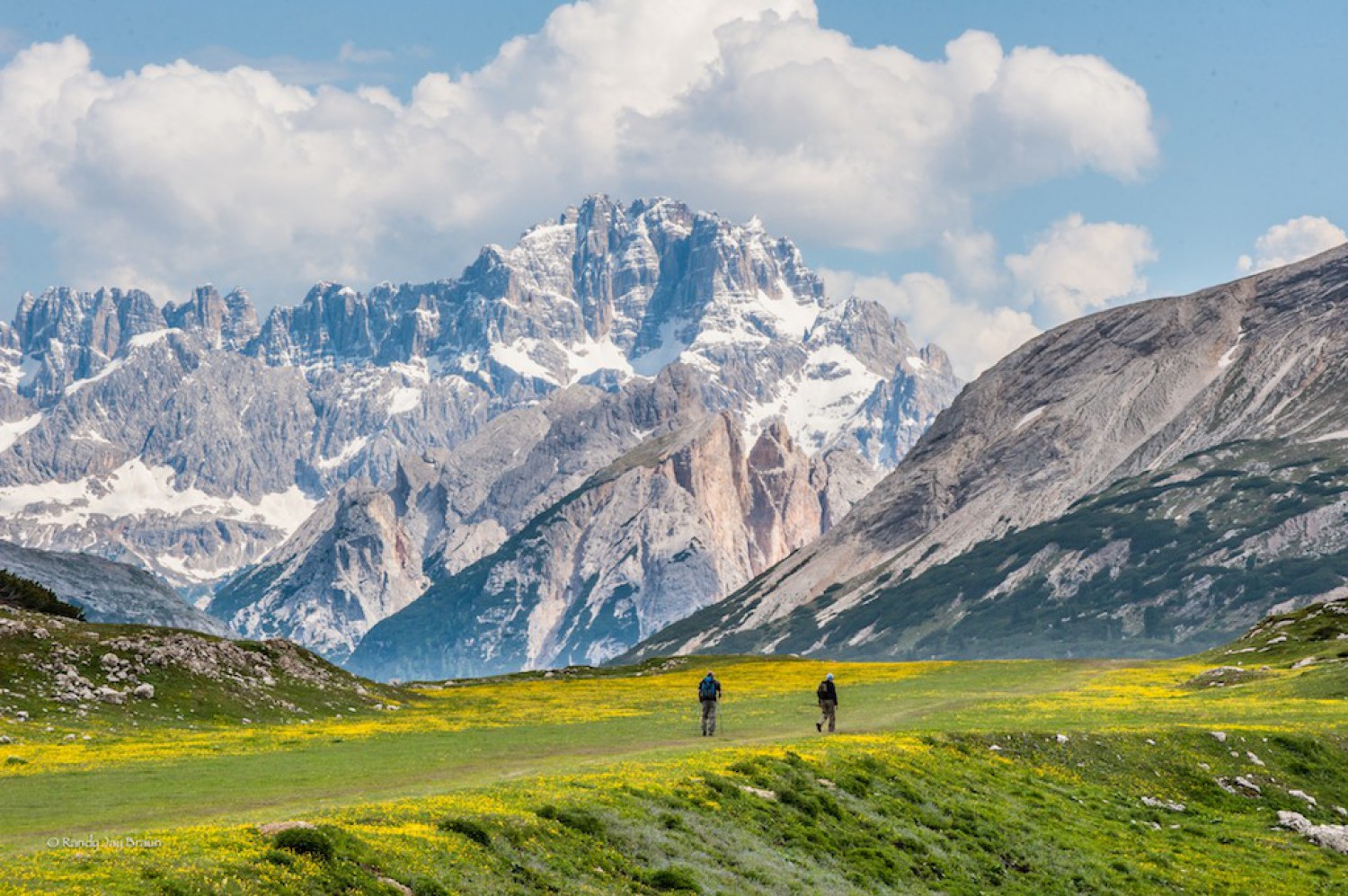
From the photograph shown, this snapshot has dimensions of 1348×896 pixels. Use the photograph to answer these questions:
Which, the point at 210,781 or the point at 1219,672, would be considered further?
the point at 1219,672

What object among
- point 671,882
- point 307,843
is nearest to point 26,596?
point 307,843

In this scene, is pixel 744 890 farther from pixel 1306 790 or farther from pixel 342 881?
pixel 1306 790

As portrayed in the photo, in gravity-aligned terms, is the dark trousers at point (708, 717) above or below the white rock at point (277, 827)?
below

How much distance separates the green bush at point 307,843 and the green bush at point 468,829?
4.61 m

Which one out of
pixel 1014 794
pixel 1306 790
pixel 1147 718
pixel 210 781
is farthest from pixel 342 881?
pixel 1147 718

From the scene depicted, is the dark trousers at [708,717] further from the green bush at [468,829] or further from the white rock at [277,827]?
the white rock at [277,827]

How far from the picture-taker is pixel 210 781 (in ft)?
161

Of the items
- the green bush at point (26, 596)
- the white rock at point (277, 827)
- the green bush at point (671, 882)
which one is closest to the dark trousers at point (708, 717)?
the green bush at point (671, 882)

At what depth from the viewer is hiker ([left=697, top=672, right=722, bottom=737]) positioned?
66000mm

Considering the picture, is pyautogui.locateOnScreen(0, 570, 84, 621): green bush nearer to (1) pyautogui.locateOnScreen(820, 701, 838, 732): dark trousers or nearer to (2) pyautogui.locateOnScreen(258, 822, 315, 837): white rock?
Answer: (1) pyautogui.locateOnScreen(820, 701, 838, 732): dark trousers

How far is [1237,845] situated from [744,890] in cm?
2468

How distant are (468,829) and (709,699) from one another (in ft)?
106

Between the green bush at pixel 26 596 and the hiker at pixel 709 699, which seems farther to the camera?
the green bush at pixel 26 596

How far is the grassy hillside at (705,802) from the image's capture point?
32.0 metres
